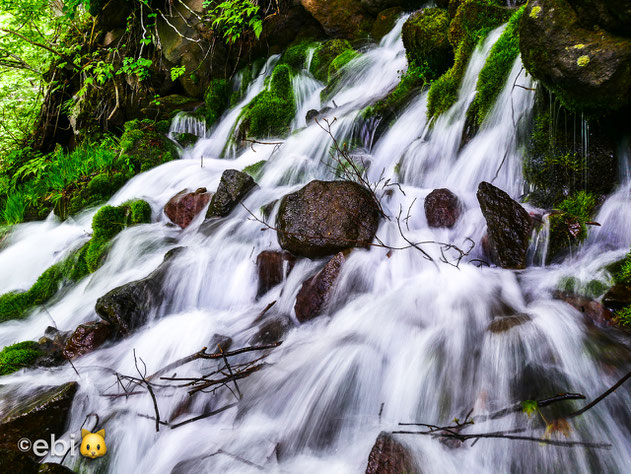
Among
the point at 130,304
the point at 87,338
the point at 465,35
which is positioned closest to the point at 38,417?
the point at 87,338

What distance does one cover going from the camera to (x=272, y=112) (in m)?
7.61

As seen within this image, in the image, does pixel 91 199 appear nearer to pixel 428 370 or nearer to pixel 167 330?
pixel 167 330

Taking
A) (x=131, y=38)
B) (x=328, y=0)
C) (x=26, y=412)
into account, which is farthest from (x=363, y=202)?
(x=131, y=38)

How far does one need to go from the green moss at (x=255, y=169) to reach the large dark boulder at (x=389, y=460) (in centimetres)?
460

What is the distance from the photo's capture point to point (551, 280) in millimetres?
2947

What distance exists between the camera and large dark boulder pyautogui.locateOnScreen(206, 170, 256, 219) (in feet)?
16.9

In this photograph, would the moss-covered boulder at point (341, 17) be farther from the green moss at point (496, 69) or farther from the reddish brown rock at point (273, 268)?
the reddish brown rock at point (273, 268)

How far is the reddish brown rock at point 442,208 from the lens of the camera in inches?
148

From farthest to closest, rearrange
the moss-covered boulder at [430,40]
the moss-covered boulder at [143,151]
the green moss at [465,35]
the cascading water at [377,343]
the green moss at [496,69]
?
1. the moss-covered boulder at [143,151]
2. the moss-covered boulder at [430,40]
3. the green moss at [465,35]
4. the green moss at [496,69]
5. the cascading water at [377,343]

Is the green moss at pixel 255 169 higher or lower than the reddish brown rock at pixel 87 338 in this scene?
higher

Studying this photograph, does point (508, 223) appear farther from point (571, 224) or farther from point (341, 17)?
point (341, 17)

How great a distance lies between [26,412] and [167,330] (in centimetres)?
119

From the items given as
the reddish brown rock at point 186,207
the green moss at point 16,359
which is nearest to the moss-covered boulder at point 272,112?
the reddish brown rock at point 186,207

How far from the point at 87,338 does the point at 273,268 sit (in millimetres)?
1756
